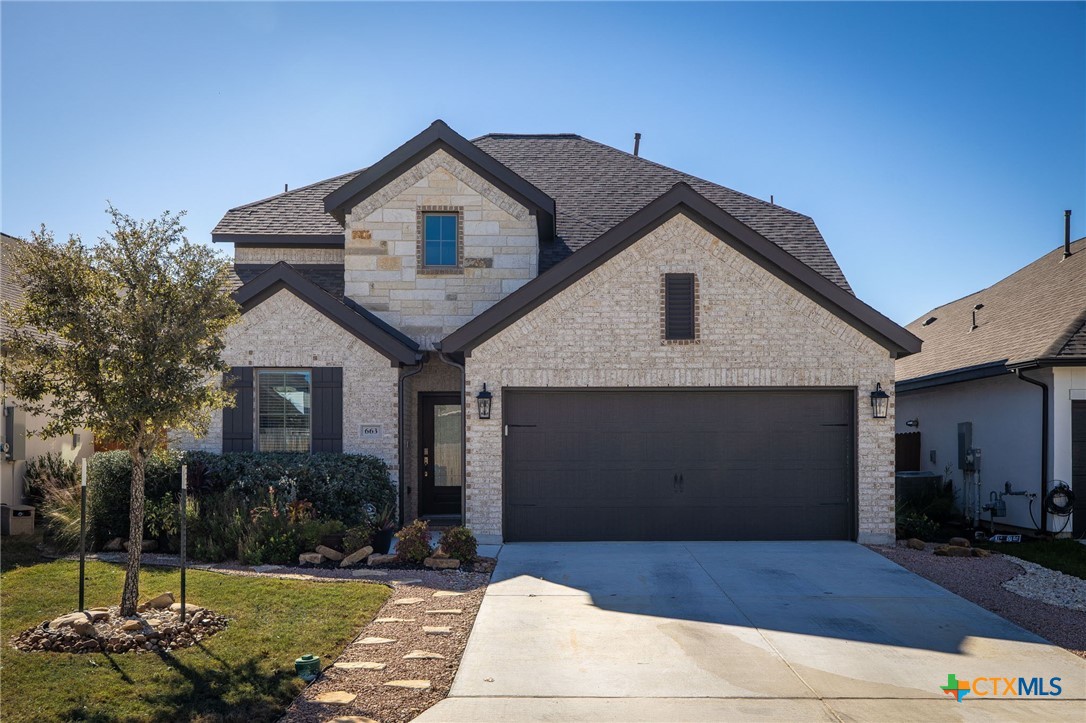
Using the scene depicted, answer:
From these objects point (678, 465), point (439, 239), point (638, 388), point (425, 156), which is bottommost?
point (678, 465)

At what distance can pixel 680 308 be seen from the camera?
13234 millimetres

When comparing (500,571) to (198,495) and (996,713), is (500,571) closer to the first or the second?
(198,495)

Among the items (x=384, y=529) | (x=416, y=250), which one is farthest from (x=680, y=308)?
(x=384, y=529)

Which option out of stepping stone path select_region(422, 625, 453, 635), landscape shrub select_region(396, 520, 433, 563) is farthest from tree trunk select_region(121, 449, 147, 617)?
landscape shrub select_region(396, 520, 433, 563)

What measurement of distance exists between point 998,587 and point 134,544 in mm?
9473

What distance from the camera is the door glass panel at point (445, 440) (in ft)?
51.2

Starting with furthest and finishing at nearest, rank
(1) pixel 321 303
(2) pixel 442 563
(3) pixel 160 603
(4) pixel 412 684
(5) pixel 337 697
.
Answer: (1) pixel 321 303 → (2) pixel 442 563 → (3) pixel 160 603 → (4) pixel 412 684 → (5) pixel 337 697

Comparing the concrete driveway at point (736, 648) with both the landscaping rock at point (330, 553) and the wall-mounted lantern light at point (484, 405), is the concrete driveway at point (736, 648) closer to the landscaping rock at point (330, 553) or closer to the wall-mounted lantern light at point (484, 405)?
the landscaping rock at point (330, 553)

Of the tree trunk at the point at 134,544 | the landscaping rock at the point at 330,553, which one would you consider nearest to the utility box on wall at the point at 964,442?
the landscaping rock at the point at 330,553

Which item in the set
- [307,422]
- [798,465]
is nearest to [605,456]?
[798,465]

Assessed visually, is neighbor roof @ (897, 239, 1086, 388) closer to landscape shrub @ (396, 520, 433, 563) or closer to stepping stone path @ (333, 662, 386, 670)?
landscape shrub @ (396, 520, 433, 563)

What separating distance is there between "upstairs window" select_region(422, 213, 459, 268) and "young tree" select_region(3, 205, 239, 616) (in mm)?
7290

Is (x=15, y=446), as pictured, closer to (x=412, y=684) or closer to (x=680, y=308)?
(x=680, y=308)

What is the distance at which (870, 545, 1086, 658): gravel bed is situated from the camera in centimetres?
846
